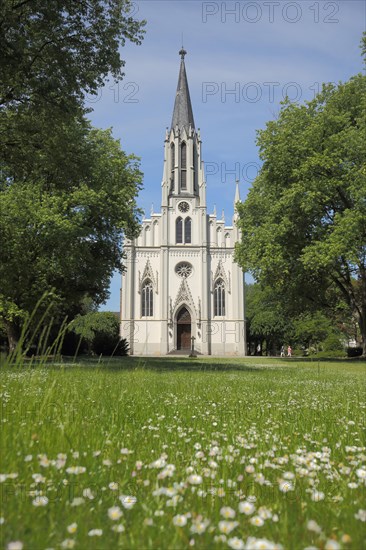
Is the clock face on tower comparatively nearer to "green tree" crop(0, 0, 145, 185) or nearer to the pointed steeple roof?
the pointed steeple roof

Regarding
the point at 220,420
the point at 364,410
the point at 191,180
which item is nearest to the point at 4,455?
the point at 220,420

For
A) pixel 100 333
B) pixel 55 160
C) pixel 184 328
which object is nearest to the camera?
pixel 55 160

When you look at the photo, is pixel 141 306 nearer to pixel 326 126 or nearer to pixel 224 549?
pixel 326 126

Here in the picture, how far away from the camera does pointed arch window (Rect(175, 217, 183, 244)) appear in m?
60.0

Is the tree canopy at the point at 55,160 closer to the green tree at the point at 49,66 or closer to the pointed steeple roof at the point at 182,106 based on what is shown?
the green tree at the point at 49,66

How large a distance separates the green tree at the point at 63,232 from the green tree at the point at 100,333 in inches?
622

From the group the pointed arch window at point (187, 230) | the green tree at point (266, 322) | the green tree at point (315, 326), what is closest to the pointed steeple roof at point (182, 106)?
the pointed arch window at point (187, 230)

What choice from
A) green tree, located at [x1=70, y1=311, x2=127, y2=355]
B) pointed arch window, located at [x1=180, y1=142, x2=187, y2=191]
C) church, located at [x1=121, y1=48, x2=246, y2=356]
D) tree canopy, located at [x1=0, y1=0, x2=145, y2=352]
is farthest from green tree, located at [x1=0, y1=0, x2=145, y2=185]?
pointed arch window, located at [x1=180, y1=142, x2=187, y2=191]

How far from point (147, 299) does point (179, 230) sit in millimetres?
10114

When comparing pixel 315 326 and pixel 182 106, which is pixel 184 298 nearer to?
pixel 315 326

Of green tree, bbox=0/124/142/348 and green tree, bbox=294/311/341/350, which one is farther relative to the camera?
green tree, bbox=294/311/341/350

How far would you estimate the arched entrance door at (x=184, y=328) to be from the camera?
191 ft

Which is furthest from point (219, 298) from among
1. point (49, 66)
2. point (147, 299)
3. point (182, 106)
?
point (49, 66)

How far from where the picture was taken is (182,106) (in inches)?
2591
